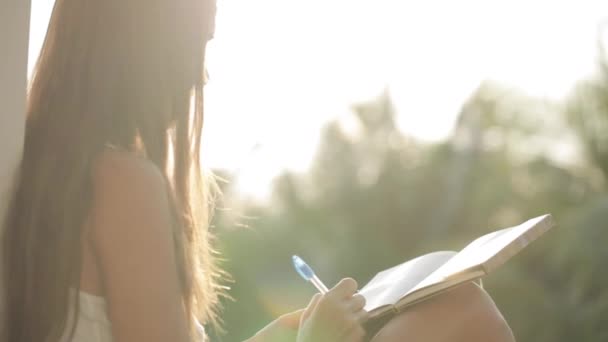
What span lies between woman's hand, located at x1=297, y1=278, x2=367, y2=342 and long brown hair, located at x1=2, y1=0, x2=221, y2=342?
0.60ft

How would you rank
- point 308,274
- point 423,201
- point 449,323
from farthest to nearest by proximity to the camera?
1. point 423,201
2. point 308,274
3. point 449,323

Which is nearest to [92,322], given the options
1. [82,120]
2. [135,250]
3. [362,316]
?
[135,250]

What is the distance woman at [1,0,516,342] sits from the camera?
132 cm

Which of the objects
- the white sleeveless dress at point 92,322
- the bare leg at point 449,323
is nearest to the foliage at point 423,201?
the bare leg at point 449,323

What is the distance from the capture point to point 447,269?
4.85 feet

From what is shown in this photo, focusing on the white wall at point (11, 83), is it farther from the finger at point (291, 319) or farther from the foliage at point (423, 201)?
the foliage at point (423, 201)

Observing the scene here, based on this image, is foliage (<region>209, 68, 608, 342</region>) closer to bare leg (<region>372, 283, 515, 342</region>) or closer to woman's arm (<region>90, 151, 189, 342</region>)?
bare leg (<region>372, 283, 515, 342</region>)

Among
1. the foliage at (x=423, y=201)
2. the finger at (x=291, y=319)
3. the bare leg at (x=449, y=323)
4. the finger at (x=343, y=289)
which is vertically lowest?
the foliage at (x=423, y=201)

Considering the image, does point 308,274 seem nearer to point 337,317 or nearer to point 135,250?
point 337,317

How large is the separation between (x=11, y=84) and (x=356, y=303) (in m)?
0.58

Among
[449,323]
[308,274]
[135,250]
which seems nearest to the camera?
[135,250]

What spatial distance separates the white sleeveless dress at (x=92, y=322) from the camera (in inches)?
54.0

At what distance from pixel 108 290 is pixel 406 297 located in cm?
43

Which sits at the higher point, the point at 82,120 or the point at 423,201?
the point at 82,120
